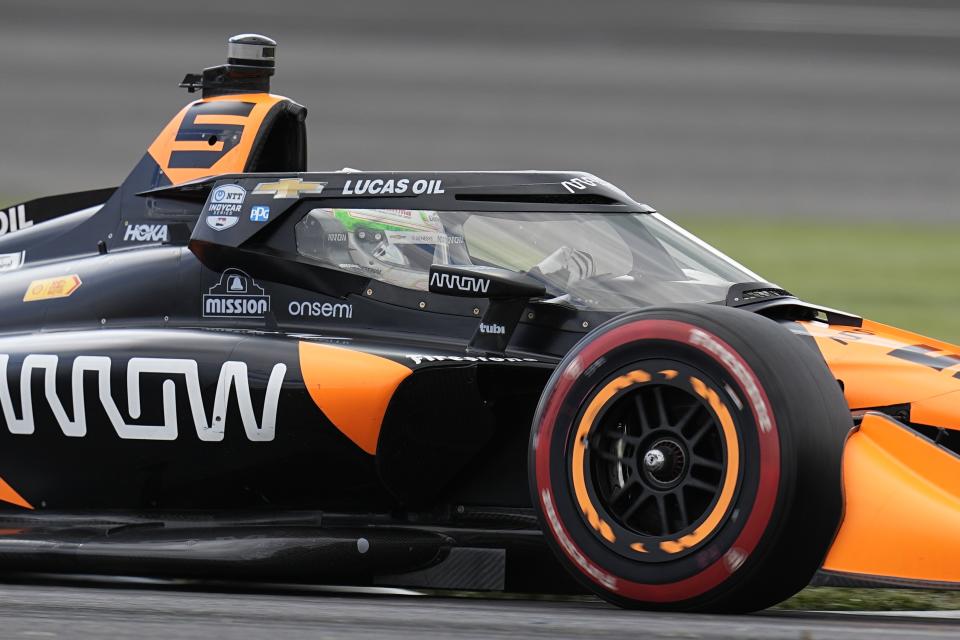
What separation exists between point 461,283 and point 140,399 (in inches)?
45.2

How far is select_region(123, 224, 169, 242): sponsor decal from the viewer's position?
6.12 m

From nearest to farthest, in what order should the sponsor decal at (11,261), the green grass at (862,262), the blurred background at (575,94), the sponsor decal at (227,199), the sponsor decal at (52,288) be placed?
the sponsor decal at (227,199) < the sponsor decal at (52,288) < the sponsor decal at (11,261) < the green grass at (862,262) < the blurred background at (575,94)

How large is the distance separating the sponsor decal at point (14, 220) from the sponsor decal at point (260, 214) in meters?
1.90

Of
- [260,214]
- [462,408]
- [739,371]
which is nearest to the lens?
[739,371]

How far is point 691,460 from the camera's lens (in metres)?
4.10

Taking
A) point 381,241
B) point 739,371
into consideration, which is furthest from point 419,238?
point 739,371

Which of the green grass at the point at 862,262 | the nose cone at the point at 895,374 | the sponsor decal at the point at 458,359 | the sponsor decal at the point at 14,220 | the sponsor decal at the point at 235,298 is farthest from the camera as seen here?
the green grass at the point at 862,262

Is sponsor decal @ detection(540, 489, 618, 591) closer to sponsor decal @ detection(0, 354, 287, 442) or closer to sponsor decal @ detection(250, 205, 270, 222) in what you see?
sponsor decal @ detection(0, 354, 287, 442)

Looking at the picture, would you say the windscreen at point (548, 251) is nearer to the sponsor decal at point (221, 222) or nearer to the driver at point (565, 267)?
the driver at point (565, 267)

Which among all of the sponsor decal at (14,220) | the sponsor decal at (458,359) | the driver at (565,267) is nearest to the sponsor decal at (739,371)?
the sponsor decal at (458,359)

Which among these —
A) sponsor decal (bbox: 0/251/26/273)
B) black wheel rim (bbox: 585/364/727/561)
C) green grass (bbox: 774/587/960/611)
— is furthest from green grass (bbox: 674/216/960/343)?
black wheel rim (bbox: 585/364/727/561)

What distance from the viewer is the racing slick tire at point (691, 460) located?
12.9ft

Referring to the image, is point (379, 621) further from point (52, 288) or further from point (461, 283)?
point (52, 288)

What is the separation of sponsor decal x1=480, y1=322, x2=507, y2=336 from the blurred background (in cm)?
1640
